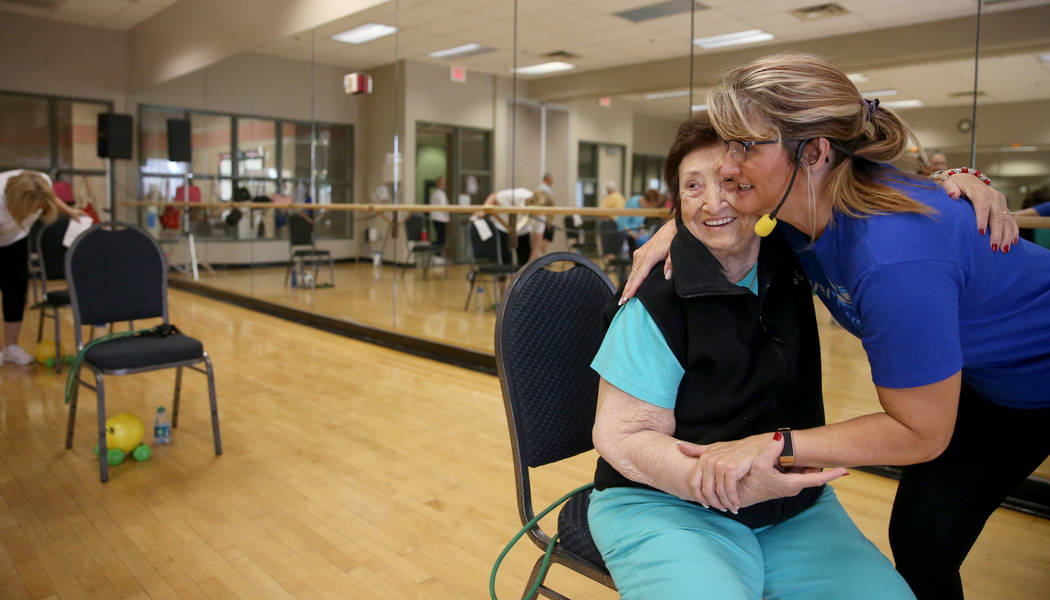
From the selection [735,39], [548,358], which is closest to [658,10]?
[735,39]

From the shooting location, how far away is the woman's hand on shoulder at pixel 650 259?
1.19 m

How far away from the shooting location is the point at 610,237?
4320 millimetres

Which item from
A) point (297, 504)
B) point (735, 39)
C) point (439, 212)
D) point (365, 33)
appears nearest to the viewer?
point (297, 504)

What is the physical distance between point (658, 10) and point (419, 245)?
2.69 m

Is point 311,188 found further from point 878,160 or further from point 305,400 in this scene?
point 878,160

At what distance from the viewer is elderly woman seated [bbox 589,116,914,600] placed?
108 centimetres

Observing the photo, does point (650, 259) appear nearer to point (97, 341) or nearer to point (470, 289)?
point (97, 341)

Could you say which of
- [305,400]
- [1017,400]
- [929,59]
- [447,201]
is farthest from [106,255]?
[929,59]

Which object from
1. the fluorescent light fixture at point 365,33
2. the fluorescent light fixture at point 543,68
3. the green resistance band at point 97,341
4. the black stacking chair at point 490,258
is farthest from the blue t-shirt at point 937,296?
the fluorescent light fixture at point 365,33

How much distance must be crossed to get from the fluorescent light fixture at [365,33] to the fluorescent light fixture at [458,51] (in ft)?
1.70

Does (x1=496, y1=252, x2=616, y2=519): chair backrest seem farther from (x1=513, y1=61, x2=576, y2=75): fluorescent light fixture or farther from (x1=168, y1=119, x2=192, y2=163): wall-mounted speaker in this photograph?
(x1=168, y1=119, x2=192, y2=163): wall-mounted speaker

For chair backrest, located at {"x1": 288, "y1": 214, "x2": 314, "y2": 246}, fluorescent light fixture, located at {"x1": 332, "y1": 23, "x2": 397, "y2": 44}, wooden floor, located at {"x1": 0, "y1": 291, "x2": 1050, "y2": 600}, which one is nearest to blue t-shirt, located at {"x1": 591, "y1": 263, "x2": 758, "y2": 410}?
wooden floor, located at {"x1": 0, "y1": 291, "x2": 1050, "y2": 600}

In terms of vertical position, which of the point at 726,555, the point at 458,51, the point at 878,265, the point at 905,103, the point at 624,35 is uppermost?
the point at 458,51

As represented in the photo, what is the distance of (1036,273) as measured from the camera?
114cm
